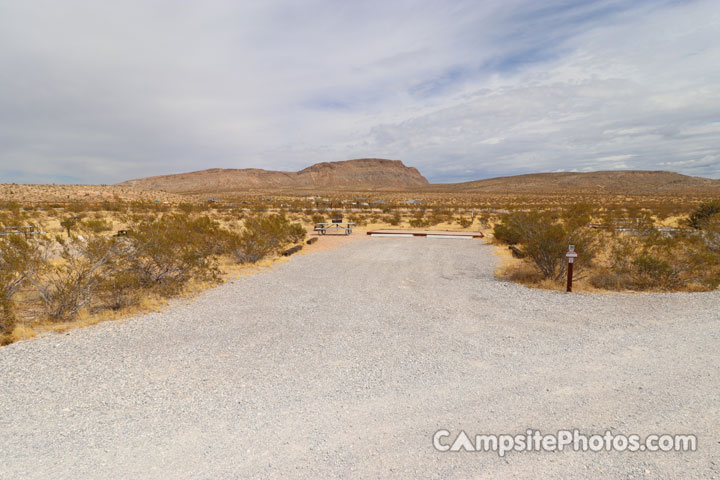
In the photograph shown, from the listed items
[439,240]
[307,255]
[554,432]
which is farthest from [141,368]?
[439,240]

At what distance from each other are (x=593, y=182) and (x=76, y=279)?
466ft

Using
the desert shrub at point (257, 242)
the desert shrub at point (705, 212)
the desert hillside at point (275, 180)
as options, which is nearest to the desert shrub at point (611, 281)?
the desert shrub at point (257, 242)

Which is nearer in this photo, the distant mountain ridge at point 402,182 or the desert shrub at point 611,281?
the desert shrub at point 611,281

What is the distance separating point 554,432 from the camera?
10.6 ft

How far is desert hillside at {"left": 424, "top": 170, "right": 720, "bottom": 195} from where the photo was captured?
110312mm

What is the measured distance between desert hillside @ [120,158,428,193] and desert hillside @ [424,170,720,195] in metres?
41.3

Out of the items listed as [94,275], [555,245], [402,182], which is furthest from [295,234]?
[402,182]

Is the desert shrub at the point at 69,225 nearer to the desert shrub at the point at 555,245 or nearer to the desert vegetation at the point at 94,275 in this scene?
the desert vegetation at the point at 94,275

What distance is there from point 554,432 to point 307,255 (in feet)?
37.6

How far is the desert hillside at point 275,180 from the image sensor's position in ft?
539

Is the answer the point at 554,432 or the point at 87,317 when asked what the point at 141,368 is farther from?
the point at 554,432

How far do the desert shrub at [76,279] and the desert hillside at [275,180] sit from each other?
150 metres

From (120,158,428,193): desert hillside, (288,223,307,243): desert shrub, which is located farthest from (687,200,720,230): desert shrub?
(120,158,428,193): desert hillside

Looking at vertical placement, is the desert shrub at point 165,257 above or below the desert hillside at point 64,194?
below
